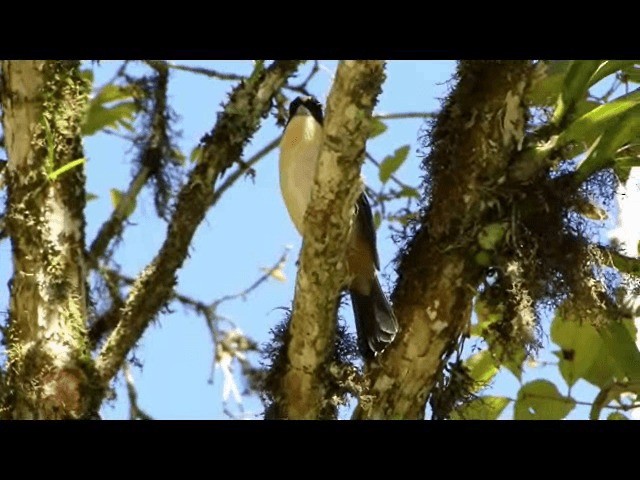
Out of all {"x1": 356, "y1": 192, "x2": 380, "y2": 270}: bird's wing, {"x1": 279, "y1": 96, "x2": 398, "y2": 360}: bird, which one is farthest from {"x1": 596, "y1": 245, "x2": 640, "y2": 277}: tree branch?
{"x1": 356, "y1": 192, "x2": 380, "y2": 270}: bird's wing

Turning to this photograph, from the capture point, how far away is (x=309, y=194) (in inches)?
132

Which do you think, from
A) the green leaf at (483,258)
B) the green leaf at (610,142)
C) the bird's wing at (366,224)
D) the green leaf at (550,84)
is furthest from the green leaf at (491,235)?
the bird's wing at (366,224)

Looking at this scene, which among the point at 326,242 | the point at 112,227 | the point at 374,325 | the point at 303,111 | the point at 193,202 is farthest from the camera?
the point at 303,111

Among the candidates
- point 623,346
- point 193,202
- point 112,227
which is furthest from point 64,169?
point 623,346

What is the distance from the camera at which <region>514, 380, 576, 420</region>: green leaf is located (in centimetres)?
300

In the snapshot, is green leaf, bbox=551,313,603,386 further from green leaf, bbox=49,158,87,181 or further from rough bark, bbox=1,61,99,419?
green leaf, bbox=49,158,87,181

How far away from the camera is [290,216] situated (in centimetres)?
376

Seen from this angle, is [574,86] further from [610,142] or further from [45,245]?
[45,245]

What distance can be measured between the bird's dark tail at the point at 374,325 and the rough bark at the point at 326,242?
15 cm

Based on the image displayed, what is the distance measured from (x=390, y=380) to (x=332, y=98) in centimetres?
73

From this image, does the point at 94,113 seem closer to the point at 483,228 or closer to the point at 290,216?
the point at 290,216

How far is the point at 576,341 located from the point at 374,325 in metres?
0.53
